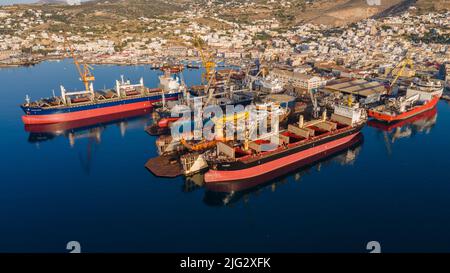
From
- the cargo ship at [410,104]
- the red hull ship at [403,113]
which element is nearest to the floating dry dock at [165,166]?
the red hull ship at [403,113]

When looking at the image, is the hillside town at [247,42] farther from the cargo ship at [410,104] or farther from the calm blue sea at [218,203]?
the calm blue sea at [218,203]

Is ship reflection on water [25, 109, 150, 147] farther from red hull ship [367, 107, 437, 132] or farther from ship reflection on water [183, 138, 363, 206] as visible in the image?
red hull ship [367, 107, 437, 132]

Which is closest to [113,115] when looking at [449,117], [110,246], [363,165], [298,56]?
[110,246]

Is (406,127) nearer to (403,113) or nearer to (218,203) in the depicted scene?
(403,113)

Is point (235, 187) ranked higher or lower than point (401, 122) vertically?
lower

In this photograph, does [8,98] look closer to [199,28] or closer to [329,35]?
[199,28]

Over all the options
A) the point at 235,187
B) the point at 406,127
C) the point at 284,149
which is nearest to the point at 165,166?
the point at 235,187
